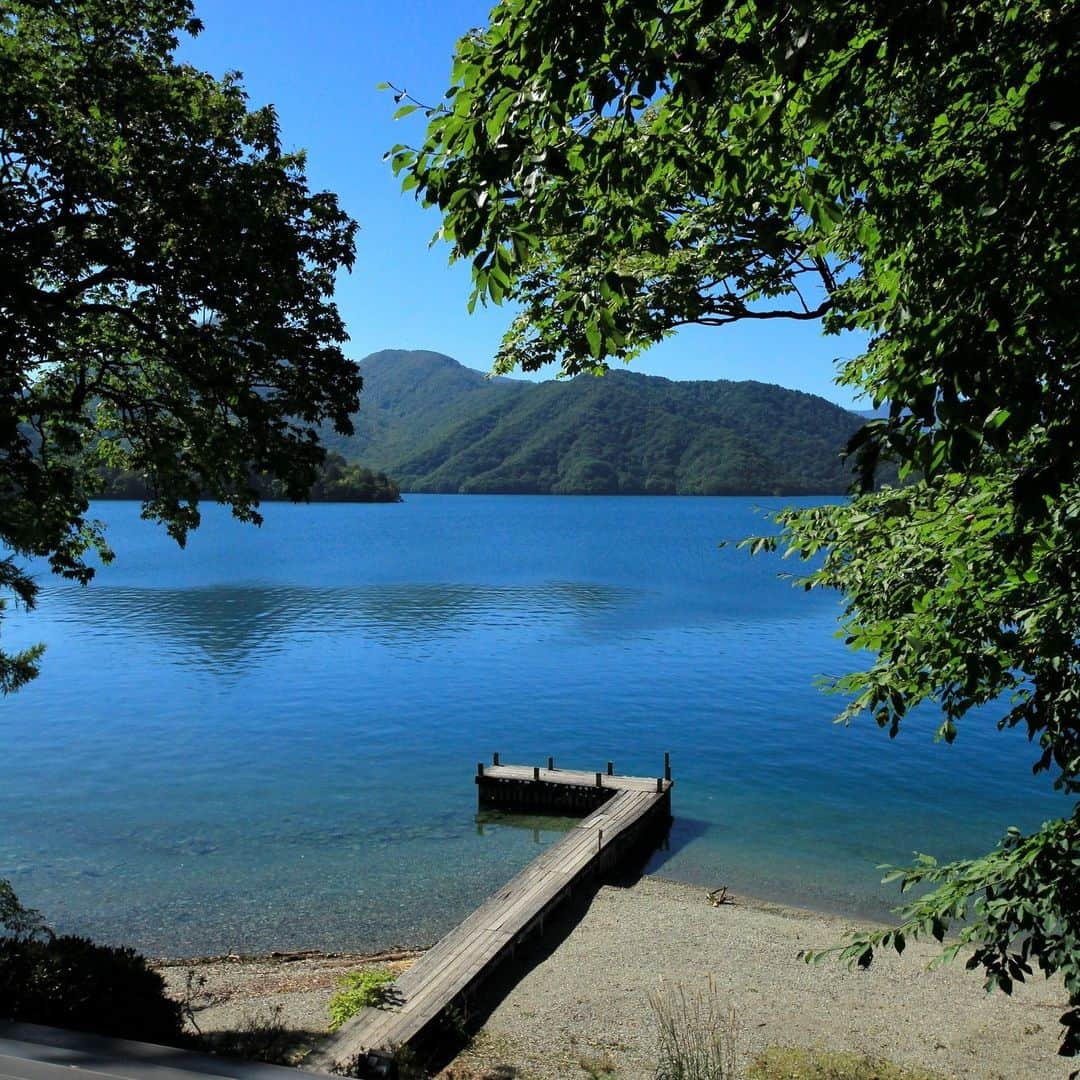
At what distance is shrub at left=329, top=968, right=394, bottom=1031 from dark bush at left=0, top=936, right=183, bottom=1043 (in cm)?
687

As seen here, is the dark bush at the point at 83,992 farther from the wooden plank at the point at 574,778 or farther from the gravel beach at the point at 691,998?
the wooden plank at the point at 574,778

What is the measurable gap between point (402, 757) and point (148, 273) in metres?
25.9

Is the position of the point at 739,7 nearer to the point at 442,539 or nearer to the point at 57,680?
the point at 57,680

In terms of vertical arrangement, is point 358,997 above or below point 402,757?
above

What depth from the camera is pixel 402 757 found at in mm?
34031

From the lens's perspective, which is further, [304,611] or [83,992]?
[304,611]

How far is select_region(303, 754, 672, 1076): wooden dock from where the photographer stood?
43.2ft

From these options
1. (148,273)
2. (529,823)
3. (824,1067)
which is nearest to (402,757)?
(529,823)

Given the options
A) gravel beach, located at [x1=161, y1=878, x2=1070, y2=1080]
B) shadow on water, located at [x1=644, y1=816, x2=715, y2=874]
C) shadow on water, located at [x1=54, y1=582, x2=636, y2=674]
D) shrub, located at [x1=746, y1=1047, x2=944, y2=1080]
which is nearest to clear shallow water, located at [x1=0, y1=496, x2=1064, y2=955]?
shadow on water, located at [x1=644, y1=816, x2=715, y2=874]

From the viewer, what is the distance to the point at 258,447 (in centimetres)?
1230

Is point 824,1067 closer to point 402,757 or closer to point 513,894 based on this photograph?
point 513,894

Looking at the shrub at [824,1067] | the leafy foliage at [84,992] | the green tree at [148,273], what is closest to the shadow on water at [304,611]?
the green tree at [148,273]

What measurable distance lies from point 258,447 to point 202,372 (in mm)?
1307

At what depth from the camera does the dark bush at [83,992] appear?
6473 mm
